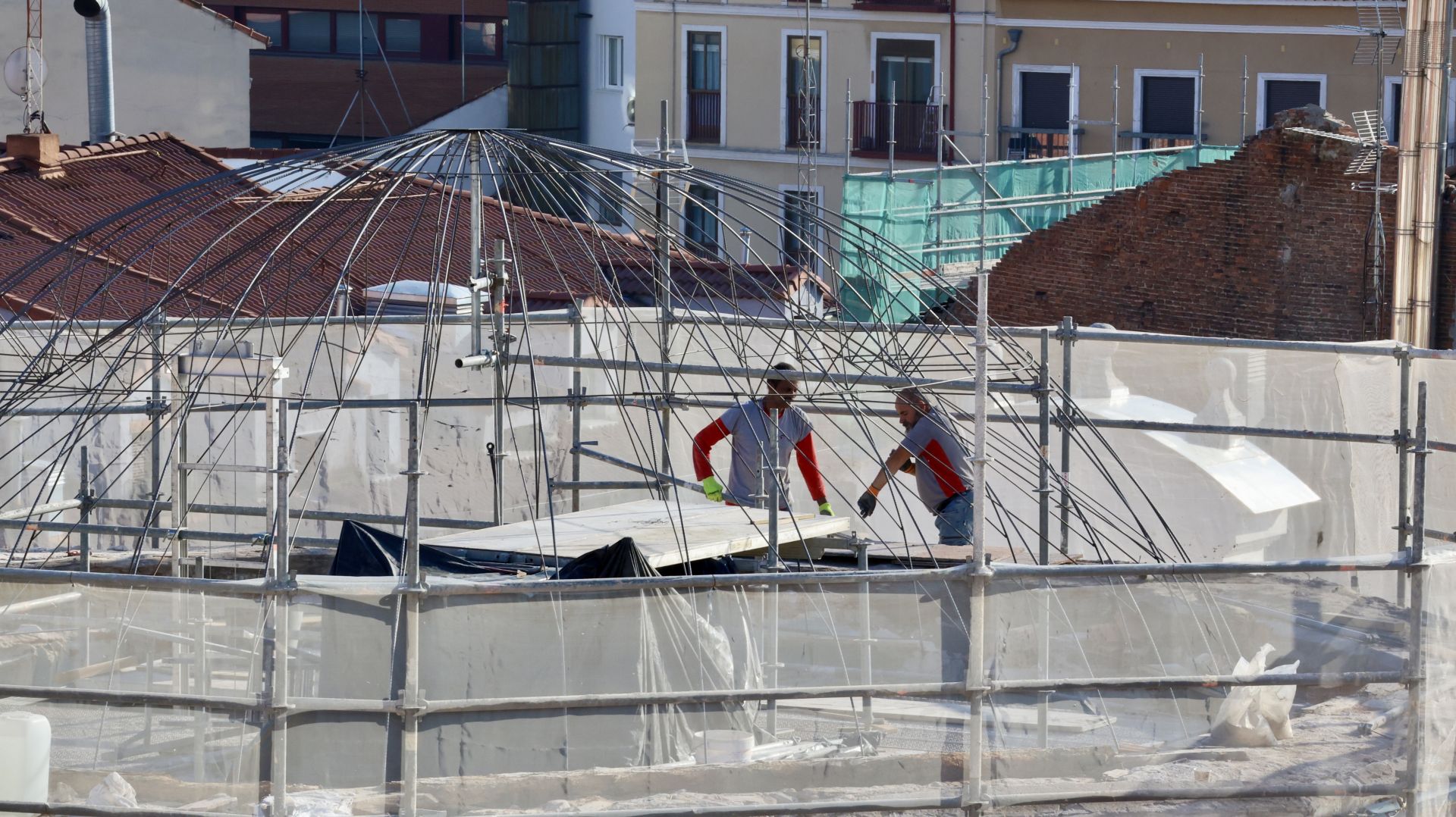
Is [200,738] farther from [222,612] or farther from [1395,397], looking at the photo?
[1395,397]

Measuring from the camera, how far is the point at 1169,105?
3731 cm

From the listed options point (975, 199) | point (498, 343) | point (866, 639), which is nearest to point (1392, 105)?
point (975, 199)

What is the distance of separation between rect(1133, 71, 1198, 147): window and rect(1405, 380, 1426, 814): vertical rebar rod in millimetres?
29564

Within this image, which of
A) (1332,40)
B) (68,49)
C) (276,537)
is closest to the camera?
(276,537)

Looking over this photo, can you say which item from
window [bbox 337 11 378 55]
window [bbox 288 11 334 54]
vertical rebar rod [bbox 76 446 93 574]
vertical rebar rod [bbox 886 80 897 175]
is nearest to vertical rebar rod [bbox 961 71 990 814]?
vertical rebar rod [bbox 76 446 93 574]

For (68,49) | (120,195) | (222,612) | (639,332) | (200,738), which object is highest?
(68,49)

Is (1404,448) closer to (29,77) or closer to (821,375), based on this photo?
(821,375)

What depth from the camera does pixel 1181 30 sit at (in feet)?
121

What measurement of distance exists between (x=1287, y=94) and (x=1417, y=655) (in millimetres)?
30160

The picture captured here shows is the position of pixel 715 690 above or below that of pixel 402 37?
below

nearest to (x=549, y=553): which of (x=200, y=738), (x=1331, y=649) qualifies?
(x=200, y=738)

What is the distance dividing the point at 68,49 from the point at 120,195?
33.6ft

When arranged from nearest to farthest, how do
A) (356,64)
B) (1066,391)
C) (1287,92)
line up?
1. (1066,391)
2. (1287,92)
3. (356,64)

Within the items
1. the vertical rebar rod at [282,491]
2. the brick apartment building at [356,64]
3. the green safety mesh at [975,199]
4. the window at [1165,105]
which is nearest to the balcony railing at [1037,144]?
the window at [1165,105]
